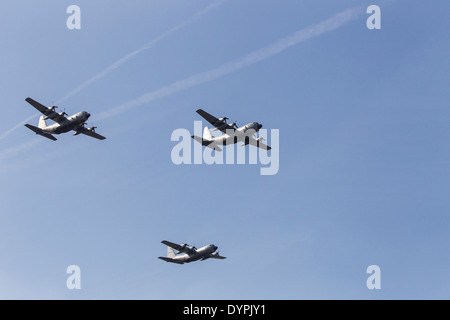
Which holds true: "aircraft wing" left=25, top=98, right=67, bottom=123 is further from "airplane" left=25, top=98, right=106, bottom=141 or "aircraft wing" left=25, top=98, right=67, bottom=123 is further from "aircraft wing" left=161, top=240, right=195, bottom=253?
"aircraft wing" left=161, top=240, right=195, bottom=253

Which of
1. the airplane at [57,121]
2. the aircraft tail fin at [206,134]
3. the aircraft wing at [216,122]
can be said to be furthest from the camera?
the aircraft tail fin at [206,134]

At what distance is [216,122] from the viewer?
10869 centimetres

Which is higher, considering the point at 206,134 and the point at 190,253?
the point at 206,134

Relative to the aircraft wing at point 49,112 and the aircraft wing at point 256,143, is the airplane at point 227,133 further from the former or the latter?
Result: the aircraft wing at point 49,112

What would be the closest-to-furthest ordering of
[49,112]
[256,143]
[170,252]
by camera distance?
[49,112] → [256,143] → [170,252]

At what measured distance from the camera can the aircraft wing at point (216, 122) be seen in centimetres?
10719

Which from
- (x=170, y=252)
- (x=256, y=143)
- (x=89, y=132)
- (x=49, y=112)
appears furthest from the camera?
(x=170, y=252)

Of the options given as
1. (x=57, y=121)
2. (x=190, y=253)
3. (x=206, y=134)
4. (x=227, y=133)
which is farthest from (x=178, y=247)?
(x=57, y=121)

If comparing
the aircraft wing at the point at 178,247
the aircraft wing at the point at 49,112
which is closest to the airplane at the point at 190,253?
the aircraft wing at the point at 178,247

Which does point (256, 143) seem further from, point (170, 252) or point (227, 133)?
point (170, 252)
